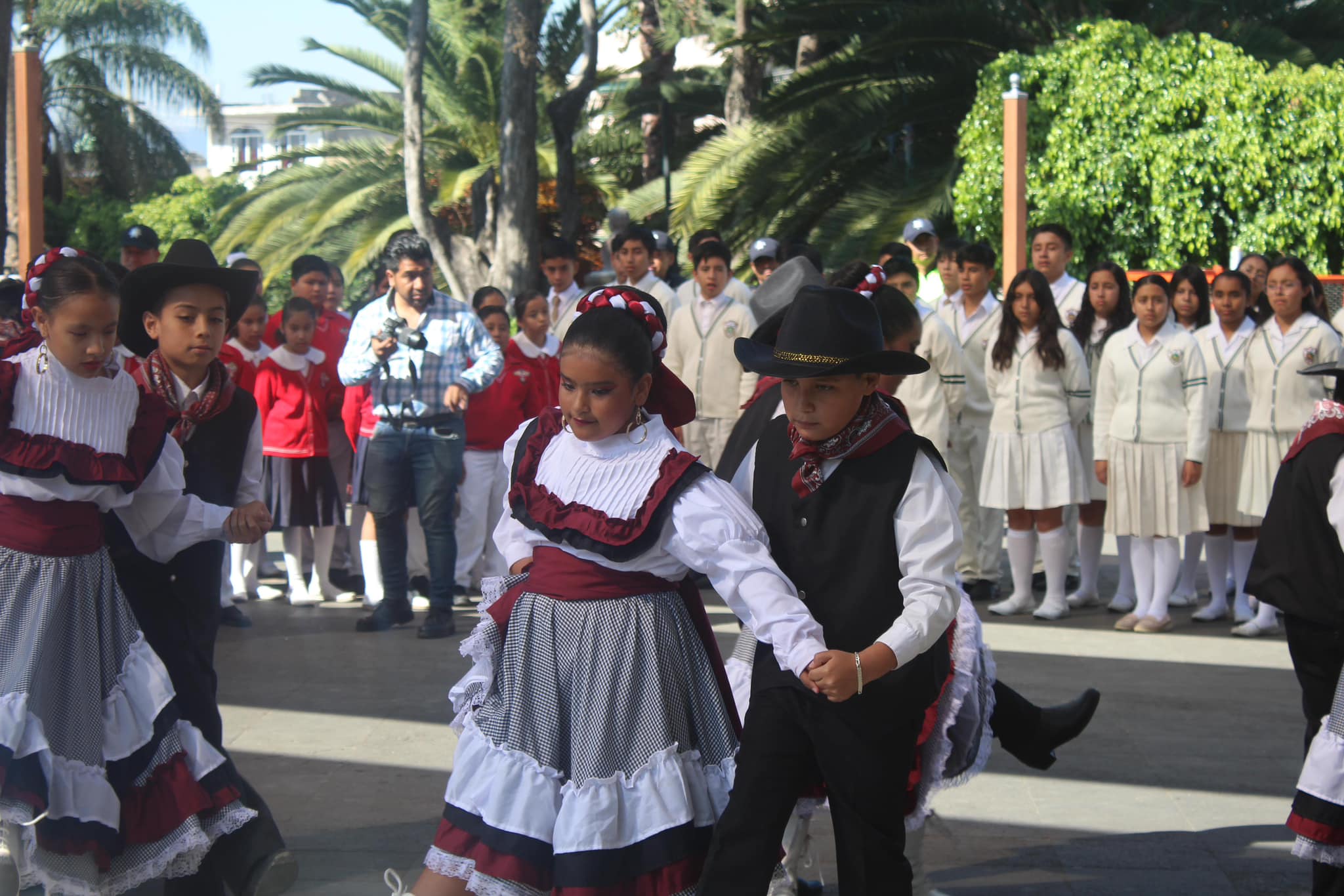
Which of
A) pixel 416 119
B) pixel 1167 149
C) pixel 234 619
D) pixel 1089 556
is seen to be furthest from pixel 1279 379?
pixel 416 119

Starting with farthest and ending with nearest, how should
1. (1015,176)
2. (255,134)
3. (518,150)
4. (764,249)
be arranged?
(255,134) → (518,150) → (1015,176) → (764,249)

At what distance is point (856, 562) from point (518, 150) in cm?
1514

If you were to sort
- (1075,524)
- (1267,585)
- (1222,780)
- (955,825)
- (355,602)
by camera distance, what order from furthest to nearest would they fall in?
(1075,524)
(355,602)
(1222,780)
(955,825)
(1267,585)

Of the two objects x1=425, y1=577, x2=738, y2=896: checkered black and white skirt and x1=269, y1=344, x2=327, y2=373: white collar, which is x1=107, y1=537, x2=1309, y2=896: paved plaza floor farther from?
x1=269, y1=344, x2=327, y2=373: white collar

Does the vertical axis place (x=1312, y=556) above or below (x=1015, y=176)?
below

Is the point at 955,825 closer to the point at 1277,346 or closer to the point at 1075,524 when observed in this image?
the point at 1277,346

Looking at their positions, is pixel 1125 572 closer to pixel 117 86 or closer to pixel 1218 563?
pixel 1218 563

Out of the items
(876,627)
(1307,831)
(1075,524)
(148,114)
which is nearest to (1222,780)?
(1307,831)

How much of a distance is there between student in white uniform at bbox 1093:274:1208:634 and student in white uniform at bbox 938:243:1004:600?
95 cm

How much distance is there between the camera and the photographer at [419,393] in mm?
8031

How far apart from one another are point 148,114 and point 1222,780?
3428 centimetres

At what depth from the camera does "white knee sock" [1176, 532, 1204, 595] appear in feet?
30.8

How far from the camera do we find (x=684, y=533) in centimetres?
345

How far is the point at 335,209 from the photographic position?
24359 millimetres
